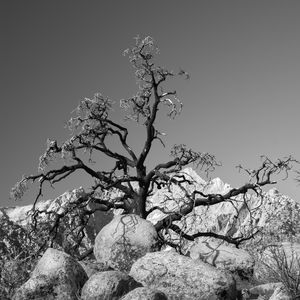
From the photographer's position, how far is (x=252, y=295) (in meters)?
11.5

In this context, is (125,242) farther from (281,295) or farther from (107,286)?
(281,295)

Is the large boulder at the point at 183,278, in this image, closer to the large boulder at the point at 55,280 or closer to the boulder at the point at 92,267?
the boulder at the point at 92,267

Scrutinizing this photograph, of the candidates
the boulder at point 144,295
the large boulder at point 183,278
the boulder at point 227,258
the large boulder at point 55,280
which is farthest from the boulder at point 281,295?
the large boulder at point 55,280

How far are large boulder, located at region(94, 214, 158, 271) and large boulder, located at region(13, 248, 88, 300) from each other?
1.72m

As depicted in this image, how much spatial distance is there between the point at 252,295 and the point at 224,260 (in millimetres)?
1740

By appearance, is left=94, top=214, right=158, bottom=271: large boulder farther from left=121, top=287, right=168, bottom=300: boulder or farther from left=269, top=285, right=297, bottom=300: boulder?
left=269, top=285, right=297, bottom=300: boulder

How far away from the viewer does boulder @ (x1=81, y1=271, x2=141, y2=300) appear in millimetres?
9648

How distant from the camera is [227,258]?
13.1 m

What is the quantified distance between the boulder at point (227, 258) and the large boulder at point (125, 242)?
1.63 m

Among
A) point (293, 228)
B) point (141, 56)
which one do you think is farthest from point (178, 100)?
point (293, 228)

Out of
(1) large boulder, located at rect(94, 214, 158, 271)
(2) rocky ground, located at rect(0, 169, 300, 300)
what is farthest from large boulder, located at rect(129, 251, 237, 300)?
(1) large boulder, located at rect(94, 214, 158, 271)

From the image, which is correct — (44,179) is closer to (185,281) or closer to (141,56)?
(141,56)

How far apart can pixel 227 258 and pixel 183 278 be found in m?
3.14

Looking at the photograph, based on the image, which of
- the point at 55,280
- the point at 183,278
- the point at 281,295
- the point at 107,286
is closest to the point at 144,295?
the point at 107,286
